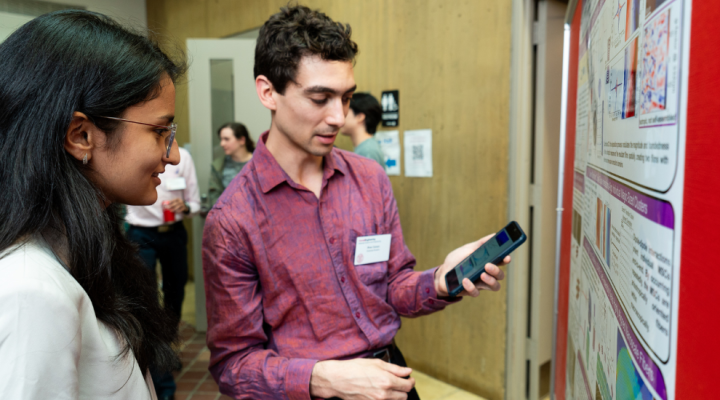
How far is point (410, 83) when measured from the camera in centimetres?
316

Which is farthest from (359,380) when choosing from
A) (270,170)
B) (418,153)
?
(418,153)

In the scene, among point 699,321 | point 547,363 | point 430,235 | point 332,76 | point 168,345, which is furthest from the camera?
point 430,235

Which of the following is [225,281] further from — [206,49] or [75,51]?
[206,49]

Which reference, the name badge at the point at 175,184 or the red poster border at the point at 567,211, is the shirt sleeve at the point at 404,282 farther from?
the name badge at the point at 175,184

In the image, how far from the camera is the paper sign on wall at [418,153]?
10.1 ft

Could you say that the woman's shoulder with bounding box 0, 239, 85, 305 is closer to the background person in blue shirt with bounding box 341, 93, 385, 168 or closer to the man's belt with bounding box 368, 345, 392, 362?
the man's belt with bounding box 368, 345, 392, 362

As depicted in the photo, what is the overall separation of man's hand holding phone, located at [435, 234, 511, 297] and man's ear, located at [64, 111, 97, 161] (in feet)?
2.73

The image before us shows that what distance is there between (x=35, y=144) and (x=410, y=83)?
2.71 meters

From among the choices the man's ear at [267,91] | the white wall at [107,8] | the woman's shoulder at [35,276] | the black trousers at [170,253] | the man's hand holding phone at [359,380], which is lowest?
the black trousers at [170,253]

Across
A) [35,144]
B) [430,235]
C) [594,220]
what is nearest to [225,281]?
[35,144]

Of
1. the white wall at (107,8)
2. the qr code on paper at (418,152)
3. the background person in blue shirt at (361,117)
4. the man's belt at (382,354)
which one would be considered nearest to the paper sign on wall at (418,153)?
the qr code on paper at (418,152)

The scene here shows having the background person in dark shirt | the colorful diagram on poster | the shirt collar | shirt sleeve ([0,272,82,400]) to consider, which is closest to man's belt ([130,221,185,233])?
the background person in dark shirt

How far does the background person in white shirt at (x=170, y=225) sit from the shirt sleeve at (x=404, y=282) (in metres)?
2.19

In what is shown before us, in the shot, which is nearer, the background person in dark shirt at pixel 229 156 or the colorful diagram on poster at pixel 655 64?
the colorful diagram on poster at pixel 655 64
